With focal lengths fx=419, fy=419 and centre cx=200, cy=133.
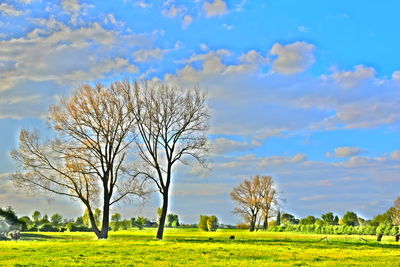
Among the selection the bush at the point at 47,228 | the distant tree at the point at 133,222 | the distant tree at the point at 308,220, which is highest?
the distant tree at the point at 308,220

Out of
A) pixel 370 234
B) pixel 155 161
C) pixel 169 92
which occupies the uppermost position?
pixel 169 92


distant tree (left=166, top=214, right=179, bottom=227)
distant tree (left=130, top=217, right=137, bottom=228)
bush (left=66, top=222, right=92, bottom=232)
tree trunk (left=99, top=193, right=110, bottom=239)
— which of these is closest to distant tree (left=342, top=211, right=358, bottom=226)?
distant tree (left=166, top=214, right=179, bottom=227)

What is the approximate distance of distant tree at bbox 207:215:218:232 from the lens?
284ft

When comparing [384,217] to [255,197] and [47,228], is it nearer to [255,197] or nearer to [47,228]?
[255,197]

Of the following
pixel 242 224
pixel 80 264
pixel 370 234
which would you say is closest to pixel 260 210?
pixel 242 224

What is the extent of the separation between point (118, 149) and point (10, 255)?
18.6 metres

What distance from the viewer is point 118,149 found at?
42375mm

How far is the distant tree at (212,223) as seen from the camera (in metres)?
86.7

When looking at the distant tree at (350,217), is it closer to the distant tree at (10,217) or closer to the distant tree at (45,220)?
the distant tree at (45,220)

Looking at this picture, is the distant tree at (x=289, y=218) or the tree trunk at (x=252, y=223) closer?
the tree trunk at (x=252, y=223)

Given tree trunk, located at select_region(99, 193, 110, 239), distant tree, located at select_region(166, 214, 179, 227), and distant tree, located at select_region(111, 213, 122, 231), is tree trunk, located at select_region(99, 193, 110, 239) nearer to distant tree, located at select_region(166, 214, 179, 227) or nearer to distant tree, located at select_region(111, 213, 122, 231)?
distant tree, located at select_region(111, 213, 122, 231)

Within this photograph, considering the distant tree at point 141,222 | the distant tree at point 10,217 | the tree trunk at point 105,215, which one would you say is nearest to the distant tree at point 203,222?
the distant tree at point 141,222

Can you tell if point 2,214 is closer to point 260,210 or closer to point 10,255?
point 10,255

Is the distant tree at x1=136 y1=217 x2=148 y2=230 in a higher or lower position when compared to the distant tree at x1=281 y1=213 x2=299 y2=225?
lower
